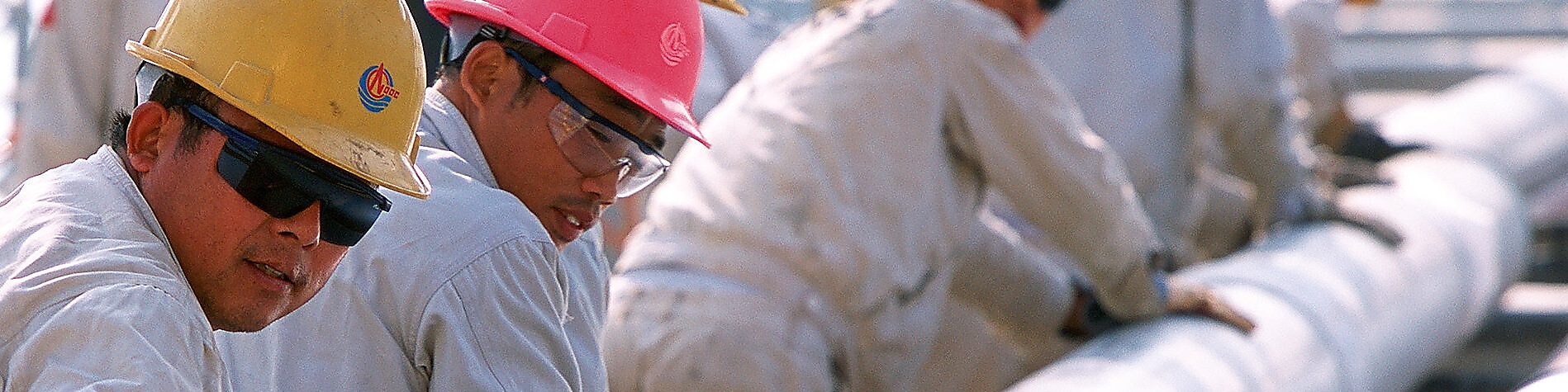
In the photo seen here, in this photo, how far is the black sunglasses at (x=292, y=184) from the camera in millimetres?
1854

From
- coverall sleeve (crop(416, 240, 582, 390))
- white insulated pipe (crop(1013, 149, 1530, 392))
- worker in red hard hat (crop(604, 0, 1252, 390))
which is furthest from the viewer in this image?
white insulated pipe (crop(1013, 149, 1530, 392))

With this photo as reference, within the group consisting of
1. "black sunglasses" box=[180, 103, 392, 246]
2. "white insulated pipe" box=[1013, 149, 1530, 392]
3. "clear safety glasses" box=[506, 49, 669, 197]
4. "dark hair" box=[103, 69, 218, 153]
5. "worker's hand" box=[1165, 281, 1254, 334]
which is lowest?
"white insulated pipe" box=[1013, 149, 1530, 392]

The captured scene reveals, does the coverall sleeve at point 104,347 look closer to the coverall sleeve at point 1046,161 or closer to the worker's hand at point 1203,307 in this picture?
the coverall sleeve at point 1046,161

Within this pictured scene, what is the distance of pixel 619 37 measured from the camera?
2.48 m

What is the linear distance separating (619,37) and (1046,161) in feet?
4.98

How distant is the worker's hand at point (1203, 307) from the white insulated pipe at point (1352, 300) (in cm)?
3

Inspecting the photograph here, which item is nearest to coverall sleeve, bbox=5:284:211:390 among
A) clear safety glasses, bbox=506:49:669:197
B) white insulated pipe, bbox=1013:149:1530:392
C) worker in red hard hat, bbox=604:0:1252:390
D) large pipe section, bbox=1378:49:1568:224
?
clear safety glasses, bbox=506:49:669:197

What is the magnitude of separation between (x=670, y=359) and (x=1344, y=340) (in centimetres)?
200

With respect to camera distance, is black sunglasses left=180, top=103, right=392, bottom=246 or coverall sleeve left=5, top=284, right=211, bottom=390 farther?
black sunglasses left=180, top=103, right=392, bottom=246

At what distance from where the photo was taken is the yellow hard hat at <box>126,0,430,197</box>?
1.85m

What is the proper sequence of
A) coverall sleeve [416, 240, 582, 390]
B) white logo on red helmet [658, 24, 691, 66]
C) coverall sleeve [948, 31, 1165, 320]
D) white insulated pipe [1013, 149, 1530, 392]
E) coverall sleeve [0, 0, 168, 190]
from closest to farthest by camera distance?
coverall sleeve [416, 240, 582, 390] < white logo on red helmet [658, 24, 691, 66] < coverall sleeve [948, 31, 1165, 320] < white insulated pipe [1013, 149, 1530, 392] < coverall sleeve [0, 0, 168, 190]

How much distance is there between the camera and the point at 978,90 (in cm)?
377

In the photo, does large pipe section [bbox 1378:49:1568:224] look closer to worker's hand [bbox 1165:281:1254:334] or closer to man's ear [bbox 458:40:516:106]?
worker's hand [bbox 1165:281:1254:334]

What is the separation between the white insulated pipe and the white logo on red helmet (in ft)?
4.50
